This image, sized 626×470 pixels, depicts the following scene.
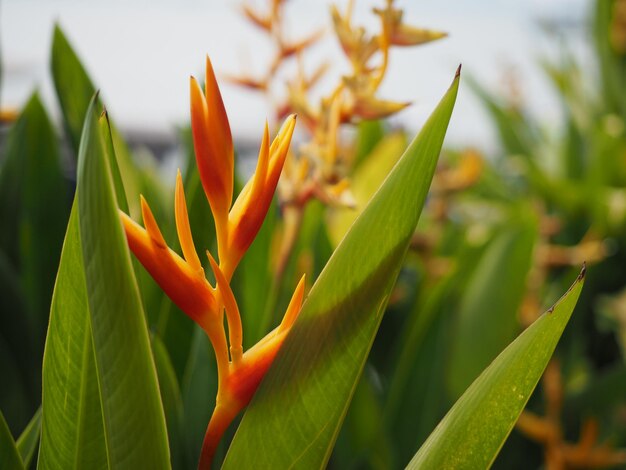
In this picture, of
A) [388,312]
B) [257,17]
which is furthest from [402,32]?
[388,312]

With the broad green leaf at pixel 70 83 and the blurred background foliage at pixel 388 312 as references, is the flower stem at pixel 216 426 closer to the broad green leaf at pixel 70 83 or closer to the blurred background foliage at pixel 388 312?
the blurred background foliage at pixel 388 312

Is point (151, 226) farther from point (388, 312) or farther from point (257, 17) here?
point (388, 312)

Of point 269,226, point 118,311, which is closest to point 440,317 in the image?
point 269,226

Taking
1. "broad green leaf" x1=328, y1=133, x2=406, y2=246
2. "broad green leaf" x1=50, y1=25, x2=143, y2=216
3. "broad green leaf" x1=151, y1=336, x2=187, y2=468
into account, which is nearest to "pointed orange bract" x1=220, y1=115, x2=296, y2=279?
"broad green leaf" x1=151, y1=336, x2=187, y2=468

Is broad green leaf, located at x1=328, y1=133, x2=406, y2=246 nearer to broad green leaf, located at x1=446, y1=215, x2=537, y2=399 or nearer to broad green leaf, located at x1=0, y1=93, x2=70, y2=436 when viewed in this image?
broad green leaf, located at x1=446, y1=215, x2=537, y2=399

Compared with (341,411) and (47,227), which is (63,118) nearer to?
(47,227)

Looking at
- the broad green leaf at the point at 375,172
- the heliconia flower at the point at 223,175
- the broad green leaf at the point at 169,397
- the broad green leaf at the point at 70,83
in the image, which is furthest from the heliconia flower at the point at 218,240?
the broad green leaf at the point at 375,172
